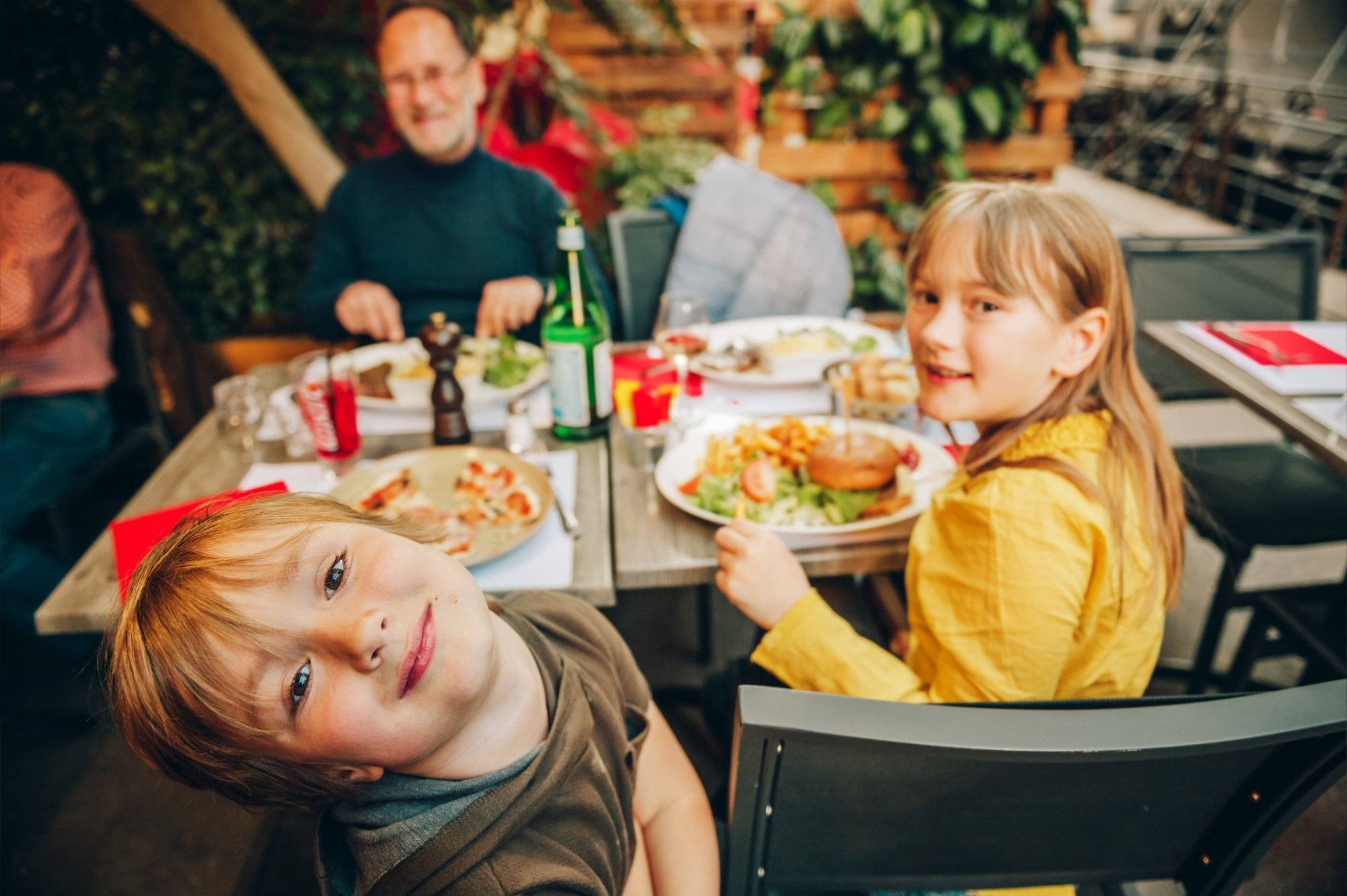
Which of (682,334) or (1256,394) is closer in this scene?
(1256,394)

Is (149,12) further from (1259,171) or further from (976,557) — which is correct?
(1259,171)

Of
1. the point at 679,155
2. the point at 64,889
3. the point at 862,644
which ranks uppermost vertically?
the point at 679,155

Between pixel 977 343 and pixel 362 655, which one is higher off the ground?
pixel 977 343

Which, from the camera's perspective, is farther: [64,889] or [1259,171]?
[1259,171]

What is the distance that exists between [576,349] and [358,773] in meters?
0.95

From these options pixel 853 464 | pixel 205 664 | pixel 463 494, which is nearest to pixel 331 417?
pixel 463 494

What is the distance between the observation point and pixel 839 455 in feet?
4.69

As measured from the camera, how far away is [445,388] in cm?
164

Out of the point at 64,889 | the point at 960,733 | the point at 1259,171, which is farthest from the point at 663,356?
the point at 1259,171

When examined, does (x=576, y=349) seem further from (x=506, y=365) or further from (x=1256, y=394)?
(x=1256, y=394)

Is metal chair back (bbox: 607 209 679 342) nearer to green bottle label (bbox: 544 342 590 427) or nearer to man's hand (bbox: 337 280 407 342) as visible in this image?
man's hand (bbox: 337 280 407 342)

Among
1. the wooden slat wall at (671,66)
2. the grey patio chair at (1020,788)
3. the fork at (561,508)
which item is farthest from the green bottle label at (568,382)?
the wooden slat wall at (671,66)

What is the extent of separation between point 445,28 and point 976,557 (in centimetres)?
230

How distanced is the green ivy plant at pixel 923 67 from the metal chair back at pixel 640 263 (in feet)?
4.56
